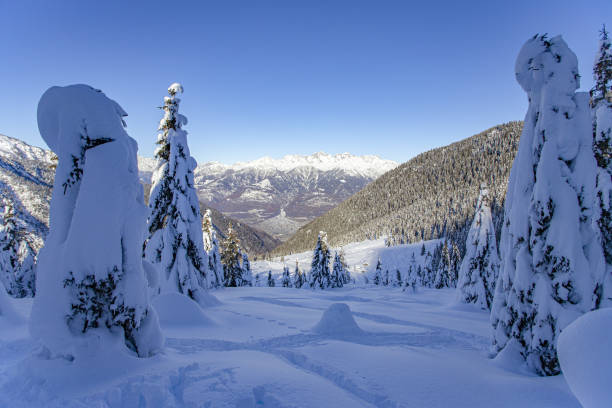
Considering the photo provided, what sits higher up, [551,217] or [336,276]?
[551,217]

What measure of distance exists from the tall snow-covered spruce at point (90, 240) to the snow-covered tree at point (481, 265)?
757 inches

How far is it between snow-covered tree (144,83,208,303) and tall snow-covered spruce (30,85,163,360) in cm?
907

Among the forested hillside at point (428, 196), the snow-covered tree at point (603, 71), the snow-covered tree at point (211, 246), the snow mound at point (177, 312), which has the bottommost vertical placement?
the snow mound at point (177, 312)

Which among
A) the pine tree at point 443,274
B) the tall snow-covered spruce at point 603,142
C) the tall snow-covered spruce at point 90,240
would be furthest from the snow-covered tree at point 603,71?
the pine tree at point 443,274

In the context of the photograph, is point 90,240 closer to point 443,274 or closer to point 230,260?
point 230,260

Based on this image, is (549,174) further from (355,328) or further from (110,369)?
(110,369)

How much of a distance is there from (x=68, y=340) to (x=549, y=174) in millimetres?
10764

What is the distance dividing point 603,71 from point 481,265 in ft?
39.5

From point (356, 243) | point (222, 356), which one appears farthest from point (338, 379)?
point (356, 243)

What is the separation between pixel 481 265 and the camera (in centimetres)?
1956

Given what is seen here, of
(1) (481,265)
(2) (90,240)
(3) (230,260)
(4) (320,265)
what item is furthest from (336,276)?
(2) (90,240)

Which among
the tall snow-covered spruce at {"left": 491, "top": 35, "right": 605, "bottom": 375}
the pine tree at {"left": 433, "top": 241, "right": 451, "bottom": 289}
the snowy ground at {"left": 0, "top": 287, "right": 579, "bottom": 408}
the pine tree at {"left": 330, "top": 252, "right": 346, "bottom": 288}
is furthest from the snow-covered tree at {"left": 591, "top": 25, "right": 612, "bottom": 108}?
the pine tree at {"left": 433, "top": 241, "right": 451, "bottom": 289}

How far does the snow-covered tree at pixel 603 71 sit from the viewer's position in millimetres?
11781

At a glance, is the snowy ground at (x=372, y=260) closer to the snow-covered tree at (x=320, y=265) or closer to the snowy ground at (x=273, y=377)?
the snow-covered tree at (x=320, y=265)
